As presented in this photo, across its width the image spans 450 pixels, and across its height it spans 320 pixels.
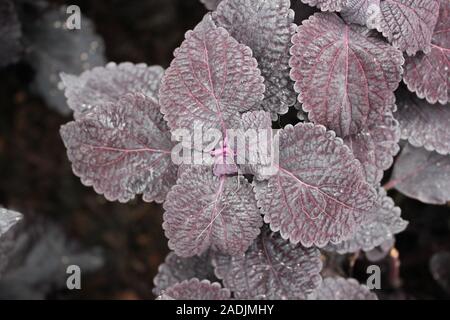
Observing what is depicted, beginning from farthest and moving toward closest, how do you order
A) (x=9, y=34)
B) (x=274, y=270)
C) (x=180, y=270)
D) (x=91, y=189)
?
(x=91, y=189)
(x=9, y=34)
(x=180, y=270)
(x=274, y=270)

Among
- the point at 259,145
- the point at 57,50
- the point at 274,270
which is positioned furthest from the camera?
the point at 57,50

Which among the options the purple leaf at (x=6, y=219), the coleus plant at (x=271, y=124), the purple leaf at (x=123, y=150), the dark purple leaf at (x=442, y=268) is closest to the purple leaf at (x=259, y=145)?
the coleus plant at (x=271, y=124)

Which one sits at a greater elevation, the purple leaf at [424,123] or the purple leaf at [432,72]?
the purple leaf at [432,72]

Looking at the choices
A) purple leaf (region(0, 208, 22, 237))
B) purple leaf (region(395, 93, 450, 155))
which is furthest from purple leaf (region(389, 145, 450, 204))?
purple leaf (region(0, 208, 22, 237))

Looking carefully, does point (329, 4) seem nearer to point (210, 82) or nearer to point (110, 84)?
point (210, 82)

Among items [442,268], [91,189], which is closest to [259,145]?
[442,268]

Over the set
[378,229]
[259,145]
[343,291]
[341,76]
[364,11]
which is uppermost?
[364,11]

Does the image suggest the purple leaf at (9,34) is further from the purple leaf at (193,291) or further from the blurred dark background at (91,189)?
the purple leaf at (193,291)
